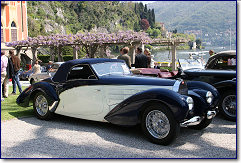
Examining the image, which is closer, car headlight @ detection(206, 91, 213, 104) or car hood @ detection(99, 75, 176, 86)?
car hood @ detection(99, 75, 176, 86)

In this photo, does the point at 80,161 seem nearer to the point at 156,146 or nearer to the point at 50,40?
the point at 156,146

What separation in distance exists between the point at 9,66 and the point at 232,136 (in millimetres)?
8905

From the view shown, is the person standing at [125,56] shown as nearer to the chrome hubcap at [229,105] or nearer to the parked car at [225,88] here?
the parked car at [225,88]

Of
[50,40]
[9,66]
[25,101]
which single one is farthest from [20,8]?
[25,101]

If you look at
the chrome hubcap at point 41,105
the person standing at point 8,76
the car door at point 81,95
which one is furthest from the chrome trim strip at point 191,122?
the person standing at point 8,76

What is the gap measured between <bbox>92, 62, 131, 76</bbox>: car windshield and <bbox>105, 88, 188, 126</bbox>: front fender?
3.28ft

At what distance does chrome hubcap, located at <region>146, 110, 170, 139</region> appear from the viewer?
16.5 ft

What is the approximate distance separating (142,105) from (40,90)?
3108 mm

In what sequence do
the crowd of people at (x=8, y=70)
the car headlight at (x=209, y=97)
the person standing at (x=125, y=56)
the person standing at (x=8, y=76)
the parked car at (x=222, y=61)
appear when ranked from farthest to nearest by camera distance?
1. the person standing at (x=8, y=76)
2. the crowd of people at (x=8, y=70)
3. the person standing at (x=125, y=56)
4. the parked car at (x=222, y=61)
5. the car headlight at (x=209, y=97)

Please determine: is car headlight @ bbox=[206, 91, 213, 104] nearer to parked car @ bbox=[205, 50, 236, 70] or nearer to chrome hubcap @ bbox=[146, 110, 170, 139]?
chrome hubcap @ bbox=[146, 110, 170, 139]

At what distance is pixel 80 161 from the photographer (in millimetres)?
4301

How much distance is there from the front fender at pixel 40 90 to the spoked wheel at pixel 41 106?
0.14 m

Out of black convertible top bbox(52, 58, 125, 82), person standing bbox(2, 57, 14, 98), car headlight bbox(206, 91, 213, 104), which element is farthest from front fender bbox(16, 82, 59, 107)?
person standing bbox(2, 57, 14, 98)

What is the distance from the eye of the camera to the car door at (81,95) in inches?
240
